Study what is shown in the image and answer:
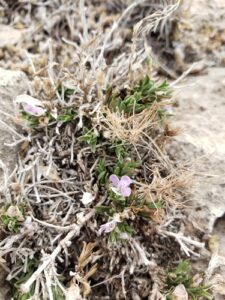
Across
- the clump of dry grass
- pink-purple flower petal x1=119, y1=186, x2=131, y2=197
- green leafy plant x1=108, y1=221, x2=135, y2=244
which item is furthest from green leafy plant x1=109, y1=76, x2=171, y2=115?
green leafy plant x1=108, y1=221, x2=135, y2=244

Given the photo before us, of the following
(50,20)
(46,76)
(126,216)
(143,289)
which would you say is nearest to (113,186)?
(126,216)

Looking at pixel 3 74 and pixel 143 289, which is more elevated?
pixel 3 74

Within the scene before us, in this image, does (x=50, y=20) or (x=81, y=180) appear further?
(x=50, y=20)

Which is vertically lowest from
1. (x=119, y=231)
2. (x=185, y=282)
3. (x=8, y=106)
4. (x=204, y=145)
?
(x=185, y=282)

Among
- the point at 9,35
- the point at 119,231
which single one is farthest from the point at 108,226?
the point at 9,35

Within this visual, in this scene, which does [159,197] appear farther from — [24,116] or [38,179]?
[24,116]

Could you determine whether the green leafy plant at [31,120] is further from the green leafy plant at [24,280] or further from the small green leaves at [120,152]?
the green leafy plant at [24,280]

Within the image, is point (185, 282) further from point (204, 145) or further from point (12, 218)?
point (12, 218)
